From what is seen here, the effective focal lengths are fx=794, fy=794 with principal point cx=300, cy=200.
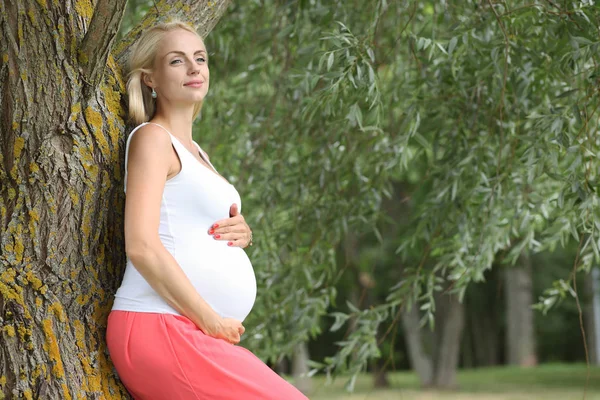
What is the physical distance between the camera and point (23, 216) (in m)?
2.10

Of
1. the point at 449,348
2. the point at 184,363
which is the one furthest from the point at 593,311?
the point at 184,363

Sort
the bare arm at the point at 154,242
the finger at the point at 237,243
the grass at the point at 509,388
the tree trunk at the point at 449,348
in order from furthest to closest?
the tree trunk at the point at 449,348, the grass at the point at 509,388, the finger at the point at 237,243, the bare arm at the point at 154,242

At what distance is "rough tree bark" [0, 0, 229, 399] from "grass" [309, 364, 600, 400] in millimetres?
9068

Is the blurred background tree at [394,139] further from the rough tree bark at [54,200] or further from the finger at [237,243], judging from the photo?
the rough tree bark at [54,200]

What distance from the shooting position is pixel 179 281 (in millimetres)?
1992

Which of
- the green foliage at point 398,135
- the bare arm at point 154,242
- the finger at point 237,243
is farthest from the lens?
the green foliage at point 398,135

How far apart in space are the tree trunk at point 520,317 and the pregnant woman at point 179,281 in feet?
49.8

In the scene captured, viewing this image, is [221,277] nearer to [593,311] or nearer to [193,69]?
[193,69]

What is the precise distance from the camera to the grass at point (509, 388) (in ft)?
39.4

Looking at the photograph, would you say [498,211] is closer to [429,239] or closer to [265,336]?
[429,239]

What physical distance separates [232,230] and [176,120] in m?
0.37

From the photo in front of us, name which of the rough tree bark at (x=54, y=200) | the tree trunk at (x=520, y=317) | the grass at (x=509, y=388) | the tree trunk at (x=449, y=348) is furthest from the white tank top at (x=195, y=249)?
the tree trunk at (x=520, y=317)

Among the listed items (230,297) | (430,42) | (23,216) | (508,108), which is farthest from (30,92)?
(508,108)

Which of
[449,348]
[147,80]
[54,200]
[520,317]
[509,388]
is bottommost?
[509,388]
